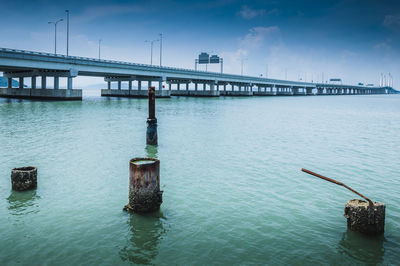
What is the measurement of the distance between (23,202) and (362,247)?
9274 millimetres

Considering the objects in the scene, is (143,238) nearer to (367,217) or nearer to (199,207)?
(199,207)

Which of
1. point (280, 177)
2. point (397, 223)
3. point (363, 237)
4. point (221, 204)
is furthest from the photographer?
point (280, 177)

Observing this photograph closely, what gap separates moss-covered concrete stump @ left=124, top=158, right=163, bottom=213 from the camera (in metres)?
8.82

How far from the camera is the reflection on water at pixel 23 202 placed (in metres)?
9.36

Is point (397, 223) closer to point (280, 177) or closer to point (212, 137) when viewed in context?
point (280, 177)

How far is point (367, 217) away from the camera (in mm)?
7980

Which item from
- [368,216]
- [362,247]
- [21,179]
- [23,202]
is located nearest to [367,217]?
[368,216]

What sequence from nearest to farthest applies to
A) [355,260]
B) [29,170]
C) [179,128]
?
[355,260], [29,170], [179,128]

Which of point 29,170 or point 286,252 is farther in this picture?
point 29,170

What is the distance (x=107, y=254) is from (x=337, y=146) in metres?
18.3

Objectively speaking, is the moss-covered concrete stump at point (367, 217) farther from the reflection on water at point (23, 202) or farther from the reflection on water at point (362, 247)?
the reflection on water at point (23, 202)

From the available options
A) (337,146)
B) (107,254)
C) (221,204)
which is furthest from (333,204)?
(337,146)

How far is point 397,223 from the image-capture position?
353 inches

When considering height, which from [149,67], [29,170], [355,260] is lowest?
[355,260]
